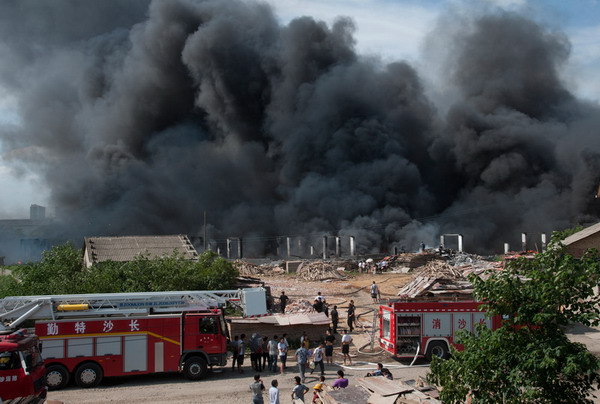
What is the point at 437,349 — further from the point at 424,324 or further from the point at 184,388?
the point at 184,388

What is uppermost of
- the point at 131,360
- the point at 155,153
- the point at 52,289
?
the point at 155,153

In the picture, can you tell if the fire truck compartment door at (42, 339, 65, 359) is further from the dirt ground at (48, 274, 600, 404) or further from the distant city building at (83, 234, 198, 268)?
the distant city building at (83, 234, 198, 268)

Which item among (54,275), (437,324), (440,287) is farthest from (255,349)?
(54,275)

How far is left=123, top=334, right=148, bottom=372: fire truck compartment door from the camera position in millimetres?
14188

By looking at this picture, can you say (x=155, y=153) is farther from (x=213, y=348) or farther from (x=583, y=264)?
(x=583, y=264)

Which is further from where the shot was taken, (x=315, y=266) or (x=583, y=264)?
(x=315, y=266)

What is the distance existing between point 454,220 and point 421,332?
131 feet

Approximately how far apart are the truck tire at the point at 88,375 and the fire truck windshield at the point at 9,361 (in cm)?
377

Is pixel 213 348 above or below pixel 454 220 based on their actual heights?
below

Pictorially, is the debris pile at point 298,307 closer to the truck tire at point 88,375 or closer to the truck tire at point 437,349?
the truck tire at point 437,349

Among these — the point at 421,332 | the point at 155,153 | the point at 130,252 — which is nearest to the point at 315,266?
the point at 130,252

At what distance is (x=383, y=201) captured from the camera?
55.4 meters

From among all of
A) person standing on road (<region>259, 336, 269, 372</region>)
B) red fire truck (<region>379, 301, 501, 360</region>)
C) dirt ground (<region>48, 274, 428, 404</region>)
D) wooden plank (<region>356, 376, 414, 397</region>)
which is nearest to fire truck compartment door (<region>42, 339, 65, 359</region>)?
dirt ground (<region>48, 274, 428, 404</region>)

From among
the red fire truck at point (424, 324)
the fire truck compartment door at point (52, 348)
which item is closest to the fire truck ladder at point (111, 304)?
the fire truck compartment door at point (52, 348)
